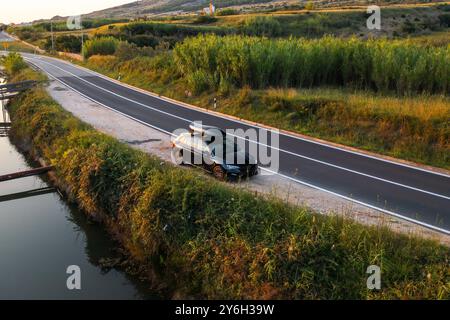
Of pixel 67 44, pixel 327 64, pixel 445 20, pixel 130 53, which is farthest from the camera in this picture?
pixel 67 44

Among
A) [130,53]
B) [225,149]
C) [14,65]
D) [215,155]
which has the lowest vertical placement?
[215,155]

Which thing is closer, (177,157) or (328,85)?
(177,157)

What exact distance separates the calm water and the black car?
4372 millimetres

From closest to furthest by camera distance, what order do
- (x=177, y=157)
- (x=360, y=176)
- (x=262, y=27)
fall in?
(x=360, y=176)
(x=177, y=157)
(x=262, y=27)

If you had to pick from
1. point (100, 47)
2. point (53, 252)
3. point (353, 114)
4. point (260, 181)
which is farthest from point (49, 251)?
point (100, 47)

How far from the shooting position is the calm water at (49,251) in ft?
39.3

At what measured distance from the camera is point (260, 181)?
619 inches

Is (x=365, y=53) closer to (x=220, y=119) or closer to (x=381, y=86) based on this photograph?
(x=381, y=86)

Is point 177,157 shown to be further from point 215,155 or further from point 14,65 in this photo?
point 14,65

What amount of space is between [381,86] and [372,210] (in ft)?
47.0

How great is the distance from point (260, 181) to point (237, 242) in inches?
200

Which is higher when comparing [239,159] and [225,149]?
[225,149]

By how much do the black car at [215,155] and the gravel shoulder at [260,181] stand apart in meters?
0.59

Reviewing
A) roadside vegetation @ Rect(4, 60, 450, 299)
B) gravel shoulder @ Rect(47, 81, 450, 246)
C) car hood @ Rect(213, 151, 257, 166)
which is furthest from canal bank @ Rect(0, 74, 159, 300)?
car hood @ Rect(213, 151, 257, 166)
